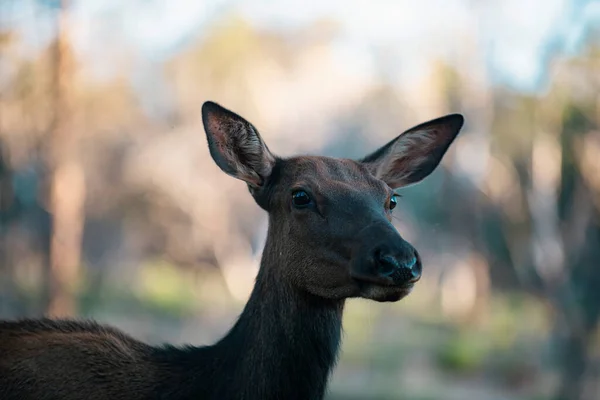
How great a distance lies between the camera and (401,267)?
15.8 ft

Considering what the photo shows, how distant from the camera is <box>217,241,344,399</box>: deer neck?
17.6ft

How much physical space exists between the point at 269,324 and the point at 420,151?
2090 millimetres

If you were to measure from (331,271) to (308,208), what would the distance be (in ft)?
1.69

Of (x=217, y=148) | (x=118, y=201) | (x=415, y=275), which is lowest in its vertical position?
(x=415, y=275)

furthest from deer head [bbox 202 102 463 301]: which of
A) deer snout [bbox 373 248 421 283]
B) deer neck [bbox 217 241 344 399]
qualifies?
deer neck [bbox 217 241 344 399]

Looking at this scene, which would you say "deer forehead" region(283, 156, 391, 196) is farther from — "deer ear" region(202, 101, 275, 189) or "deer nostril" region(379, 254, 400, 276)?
"deer nostril" region(379, 254, 400, 276)

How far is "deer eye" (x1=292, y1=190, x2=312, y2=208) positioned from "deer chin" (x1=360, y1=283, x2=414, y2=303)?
2.64 ft

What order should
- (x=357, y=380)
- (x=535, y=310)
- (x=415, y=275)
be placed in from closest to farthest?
(x=415, y=275), (x=357, y=380), (x=535, y=310)

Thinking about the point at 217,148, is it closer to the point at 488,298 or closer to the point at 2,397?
the point at 2,397

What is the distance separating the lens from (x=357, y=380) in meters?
24.1

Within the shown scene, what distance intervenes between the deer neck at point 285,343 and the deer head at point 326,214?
0.43 ft

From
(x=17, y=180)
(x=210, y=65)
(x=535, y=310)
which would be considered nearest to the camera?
(x=17, y=180)

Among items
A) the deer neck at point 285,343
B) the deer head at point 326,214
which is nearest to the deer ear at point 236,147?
the deer head at point 326,214

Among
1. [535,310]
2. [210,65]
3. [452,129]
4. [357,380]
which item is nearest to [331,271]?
[452,129]
